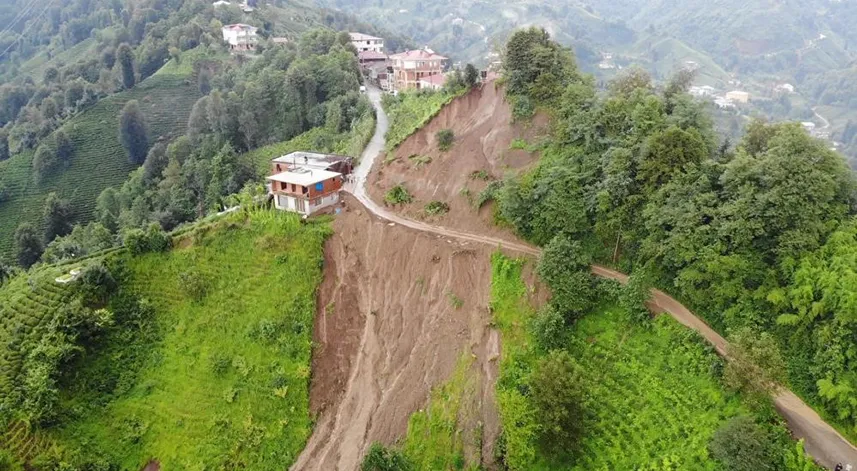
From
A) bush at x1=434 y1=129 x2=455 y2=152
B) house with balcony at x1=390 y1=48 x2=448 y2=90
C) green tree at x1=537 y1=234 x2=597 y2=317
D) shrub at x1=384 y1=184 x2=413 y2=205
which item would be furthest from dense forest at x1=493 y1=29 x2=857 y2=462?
house with balcony at x1=390 y1=48 x2=448 y2=90

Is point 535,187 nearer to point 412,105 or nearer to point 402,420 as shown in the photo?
point 402,420

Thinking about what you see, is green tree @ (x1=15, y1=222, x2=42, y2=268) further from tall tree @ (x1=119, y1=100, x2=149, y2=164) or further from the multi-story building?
the multi-story building

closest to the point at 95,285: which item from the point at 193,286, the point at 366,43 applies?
the point at 193,286

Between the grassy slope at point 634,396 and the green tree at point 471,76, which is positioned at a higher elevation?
the green tree at point 471,76

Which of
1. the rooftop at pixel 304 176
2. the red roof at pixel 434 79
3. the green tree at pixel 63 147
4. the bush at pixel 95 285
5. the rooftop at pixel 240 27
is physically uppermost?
the rooftop at pixel 240 27

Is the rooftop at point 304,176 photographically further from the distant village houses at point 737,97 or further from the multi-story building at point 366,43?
the distant village houses at point 737,97

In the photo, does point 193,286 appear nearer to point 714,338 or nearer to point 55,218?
point 714,338

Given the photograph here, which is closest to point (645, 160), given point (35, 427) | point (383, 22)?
point (35, 427)

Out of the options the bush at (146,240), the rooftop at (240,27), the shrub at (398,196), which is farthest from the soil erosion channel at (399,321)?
the rooftop at (240,27)
